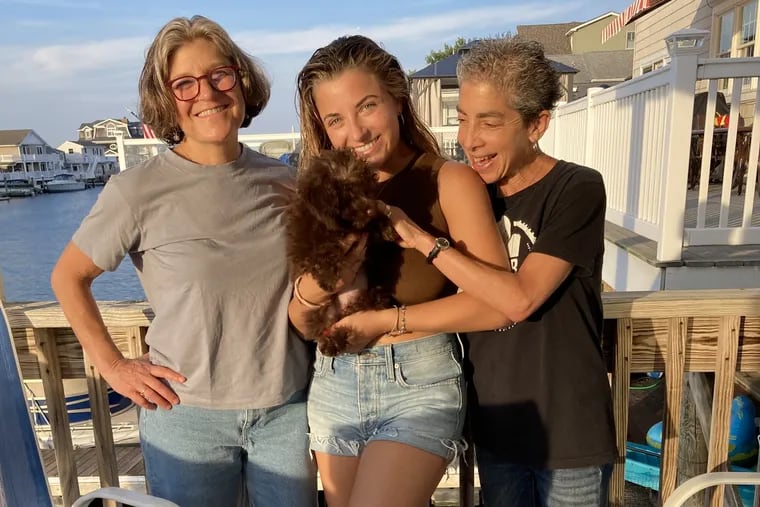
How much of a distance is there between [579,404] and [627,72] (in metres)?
28.8

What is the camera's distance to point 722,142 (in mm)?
8594

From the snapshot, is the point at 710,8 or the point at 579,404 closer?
the point at 579,404

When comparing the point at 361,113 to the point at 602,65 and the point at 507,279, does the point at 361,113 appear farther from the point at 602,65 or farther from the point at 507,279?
the point at 602,65

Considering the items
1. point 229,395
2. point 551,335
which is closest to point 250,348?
point 229,395

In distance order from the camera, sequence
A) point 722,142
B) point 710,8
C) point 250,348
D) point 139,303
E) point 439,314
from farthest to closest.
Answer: point 710,8, point 722,142, point 139,303, point 250,348, point 439,314

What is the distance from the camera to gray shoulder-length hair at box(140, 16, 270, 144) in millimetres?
1679

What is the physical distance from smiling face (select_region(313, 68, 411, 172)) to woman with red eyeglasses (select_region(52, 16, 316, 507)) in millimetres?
297

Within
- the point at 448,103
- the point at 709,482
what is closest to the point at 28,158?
the point at 448,103

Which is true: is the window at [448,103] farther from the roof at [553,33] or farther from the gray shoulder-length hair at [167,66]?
the roof at [553,33]

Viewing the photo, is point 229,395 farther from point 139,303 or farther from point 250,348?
point 139,303

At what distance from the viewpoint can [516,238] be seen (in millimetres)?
1601

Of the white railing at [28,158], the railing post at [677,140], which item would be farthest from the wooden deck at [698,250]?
the white railing at [28,158]

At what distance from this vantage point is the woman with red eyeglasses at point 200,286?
5.40 feet

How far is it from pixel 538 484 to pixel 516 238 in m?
0.76
